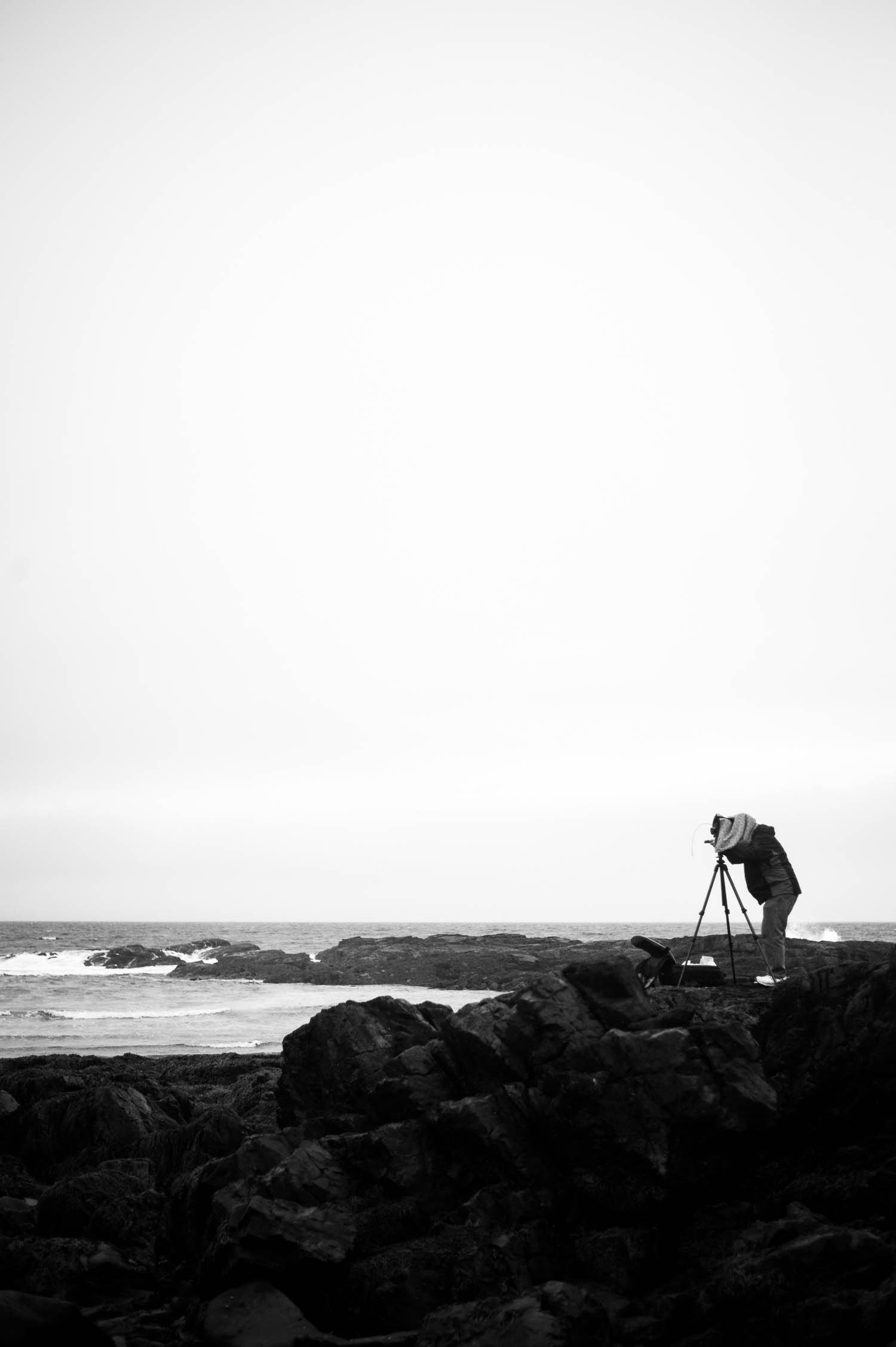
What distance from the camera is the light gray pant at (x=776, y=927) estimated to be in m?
13.2

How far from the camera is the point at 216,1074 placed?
58.3ft

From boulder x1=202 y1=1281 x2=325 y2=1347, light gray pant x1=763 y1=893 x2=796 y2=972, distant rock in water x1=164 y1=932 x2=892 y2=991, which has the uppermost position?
light gray pant x1=763 y1=893 x2=796 y2=972

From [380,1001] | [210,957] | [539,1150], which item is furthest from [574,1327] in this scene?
[210,957]

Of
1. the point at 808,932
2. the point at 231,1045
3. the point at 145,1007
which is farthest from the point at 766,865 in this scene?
the point at 808,932

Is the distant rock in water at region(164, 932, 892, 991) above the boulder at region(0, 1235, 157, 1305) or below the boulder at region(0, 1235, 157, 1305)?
below

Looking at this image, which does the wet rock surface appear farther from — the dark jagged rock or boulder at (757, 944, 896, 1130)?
the dark jagged rock

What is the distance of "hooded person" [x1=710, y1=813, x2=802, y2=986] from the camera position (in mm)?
13156

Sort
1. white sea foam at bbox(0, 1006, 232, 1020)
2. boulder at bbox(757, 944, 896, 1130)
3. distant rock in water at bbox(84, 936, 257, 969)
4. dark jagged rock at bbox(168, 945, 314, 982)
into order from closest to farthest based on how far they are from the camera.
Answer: boulder at bbox(757, 944, 896, 1130) < white sea foam at bbox(0, 1006, 232, 1020) < dark jagged rock at bbox(168, 945, 314, 982) < distant rock in water at bbox(84, 936, 257, 969)

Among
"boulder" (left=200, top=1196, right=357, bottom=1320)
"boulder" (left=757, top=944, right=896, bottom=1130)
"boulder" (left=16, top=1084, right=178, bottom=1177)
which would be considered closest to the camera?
"boulder" (left=200, top=1196, right=357, bottom=1320)

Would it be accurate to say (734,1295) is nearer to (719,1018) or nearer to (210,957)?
(719,1018)

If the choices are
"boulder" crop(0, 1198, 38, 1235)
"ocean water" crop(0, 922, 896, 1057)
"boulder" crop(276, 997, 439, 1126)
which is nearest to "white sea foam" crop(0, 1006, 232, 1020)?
"ocean water" crop(0, 922, 896, 1057)

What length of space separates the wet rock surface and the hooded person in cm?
253

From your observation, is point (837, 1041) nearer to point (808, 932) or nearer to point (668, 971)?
point (668, 971)

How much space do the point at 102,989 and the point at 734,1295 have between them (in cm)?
4416
